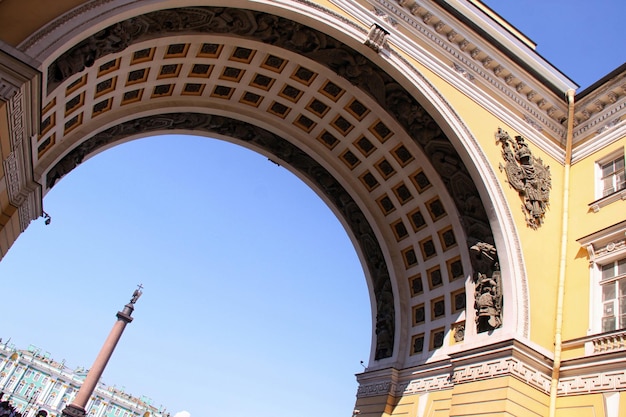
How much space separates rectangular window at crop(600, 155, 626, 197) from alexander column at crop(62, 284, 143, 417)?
26273mm

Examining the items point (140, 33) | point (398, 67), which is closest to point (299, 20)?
point (398, 67)

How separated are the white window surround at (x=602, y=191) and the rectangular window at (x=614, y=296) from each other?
1.76 m

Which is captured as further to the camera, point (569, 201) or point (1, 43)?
point (569, 201)

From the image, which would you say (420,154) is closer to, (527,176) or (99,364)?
(527,176)

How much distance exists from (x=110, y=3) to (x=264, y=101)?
282 inches

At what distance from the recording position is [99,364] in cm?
2867

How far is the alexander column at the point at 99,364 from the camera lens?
2614 cm

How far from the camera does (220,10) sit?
444 inches

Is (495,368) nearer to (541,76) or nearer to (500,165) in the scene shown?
(500,165)

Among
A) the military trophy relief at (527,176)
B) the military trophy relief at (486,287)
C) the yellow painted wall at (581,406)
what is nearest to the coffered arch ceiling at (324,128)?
the military trophy relief at (486,287)

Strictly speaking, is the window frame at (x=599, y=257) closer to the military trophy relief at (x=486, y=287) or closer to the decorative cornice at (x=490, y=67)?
the military trophy relief at (x=486, y=287)

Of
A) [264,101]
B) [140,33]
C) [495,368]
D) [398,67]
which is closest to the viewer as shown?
[140,33]

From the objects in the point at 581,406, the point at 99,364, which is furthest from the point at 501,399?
the point at 99,364

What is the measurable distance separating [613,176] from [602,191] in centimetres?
49
